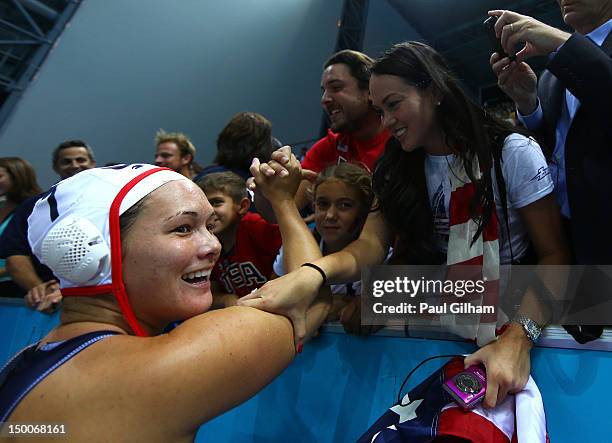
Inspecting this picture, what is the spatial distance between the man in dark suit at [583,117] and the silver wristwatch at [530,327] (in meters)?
0.09

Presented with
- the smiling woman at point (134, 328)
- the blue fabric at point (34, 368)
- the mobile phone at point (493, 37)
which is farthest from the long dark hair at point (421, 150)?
the blue fabric at point (34, 368)

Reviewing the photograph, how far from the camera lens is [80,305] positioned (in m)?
0.92

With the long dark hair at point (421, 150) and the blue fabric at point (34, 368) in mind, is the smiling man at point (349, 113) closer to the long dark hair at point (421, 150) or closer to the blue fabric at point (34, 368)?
the long dark hair at point (421, 150)

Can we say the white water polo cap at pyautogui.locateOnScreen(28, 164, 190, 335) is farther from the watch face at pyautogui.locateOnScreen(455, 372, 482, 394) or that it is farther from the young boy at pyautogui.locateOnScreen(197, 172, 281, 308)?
the young boy at pyautogui.locateOnScreen(197, 172, 281, 308)

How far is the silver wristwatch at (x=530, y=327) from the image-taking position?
1.09m

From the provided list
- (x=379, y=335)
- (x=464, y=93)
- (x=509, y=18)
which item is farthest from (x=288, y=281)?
(x=509, y=18)

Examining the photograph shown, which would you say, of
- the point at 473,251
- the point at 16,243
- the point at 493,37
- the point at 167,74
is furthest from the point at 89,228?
the point at 167,74

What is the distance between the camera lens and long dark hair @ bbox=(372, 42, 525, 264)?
1313 millimetres

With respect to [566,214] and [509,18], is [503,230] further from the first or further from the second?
[509,18]

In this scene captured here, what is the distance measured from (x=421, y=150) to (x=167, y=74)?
6.33 meters

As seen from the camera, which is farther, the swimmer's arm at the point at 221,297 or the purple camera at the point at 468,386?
the swimmer's arm at the point at 221,297

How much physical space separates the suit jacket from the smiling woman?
0.77 metres

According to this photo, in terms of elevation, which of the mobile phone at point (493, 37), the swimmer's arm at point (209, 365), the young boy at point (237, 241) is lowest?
the young boy at point (237, 241)

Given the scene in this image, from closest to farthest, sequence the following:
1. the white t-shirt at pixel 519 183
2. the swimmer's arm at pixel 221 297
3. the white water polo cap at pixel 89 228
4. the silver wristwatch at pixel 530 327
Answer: the white water polo cap at pixel 89 228
the silver wristwatch at pixel 530 327
the white t-shirt at pixel 519 183
the swimmer's arm at pixel 221 297
